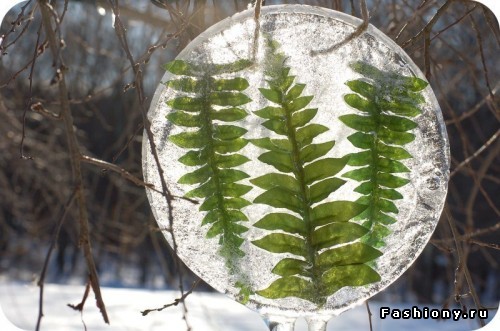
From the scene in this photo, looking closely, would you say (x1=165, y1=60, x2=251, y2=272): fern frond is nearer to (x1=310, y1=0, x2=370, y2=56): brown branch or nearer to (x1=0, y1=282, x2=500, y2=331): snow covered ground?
(x1=310, y1=0, x2=370, y2=56): brown branch

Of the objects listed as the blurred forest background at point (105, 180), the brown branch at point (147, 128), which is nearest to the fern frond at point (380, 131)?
the brown branch at point (147, 128)

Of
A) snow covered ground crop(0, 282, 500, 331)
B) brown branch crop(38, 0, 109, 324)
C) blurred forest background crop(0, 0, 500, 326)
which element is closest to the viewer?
brown branch crop(38, 0, 109, 324)

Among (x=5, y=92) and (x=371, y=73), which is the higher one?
(x=5, y=92)

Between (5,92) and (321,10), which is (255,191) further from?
(5,92)

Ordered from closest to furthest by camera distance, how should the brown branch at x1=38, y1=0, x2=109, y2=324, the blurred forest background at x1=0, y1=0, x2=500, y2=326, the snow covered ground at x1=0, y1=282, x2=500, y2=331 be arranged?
the brown branch at x1=38, y1=0, x2=109, y2=324
the snow covered ground at x1=0, y1=282, x2=500, y2=331
the blurred forest background at x1=0, y1=0, x2=500, y2=326

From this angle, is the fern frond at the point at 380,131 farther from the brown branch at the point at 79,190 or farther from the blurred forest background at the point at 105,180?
the blurred forest background at the point at 105,180

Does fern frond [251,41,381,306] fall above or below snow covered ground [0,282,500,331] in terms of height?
above

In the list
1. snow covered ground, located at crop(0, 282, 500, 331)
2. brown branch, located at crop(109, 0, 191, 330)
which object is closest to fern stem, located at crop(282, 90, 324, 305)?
brown branch, located at crop(109, 0, 191, 330)

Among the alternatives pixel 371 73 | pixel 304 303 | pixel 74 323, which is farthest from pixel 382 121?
pixel 74 323
